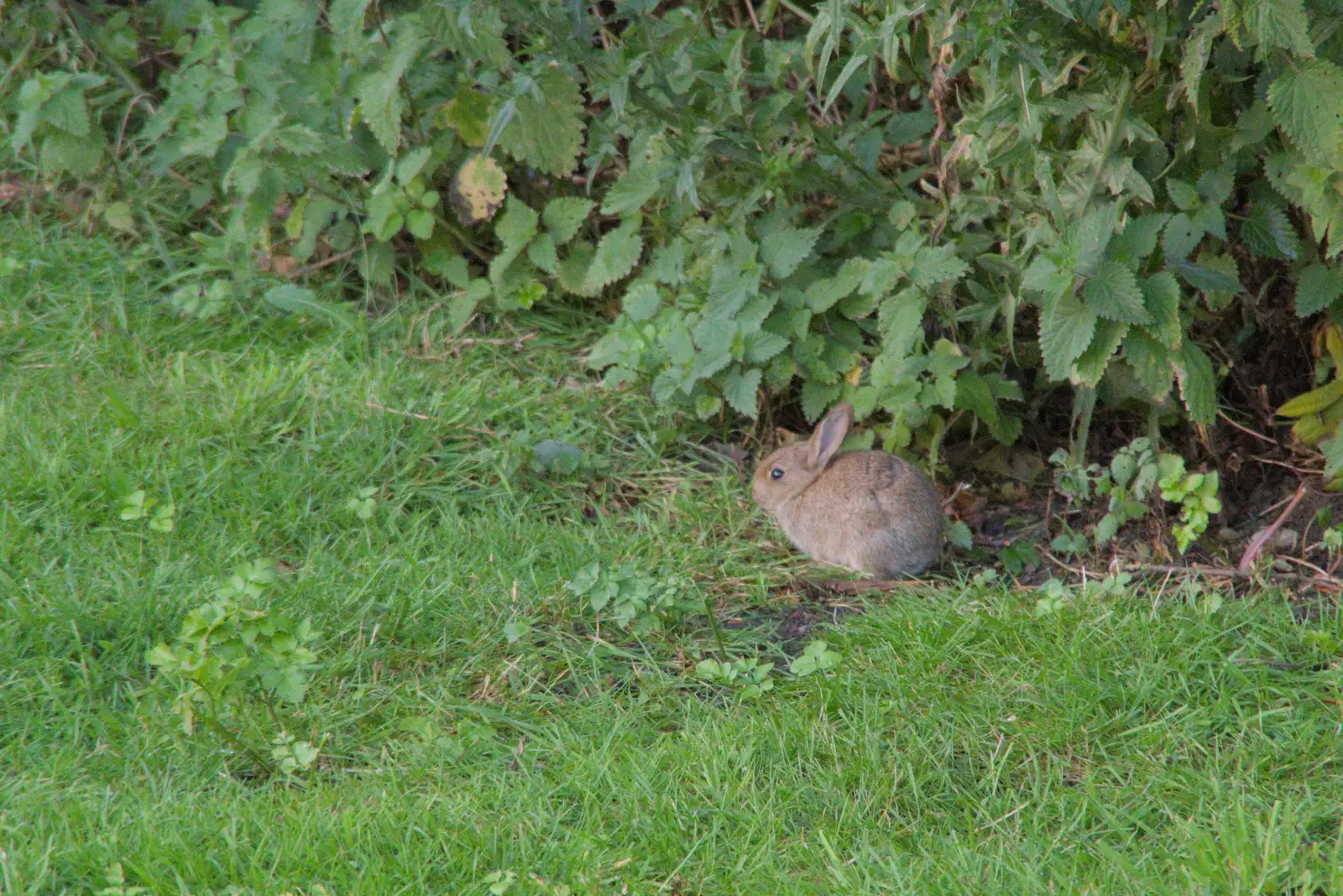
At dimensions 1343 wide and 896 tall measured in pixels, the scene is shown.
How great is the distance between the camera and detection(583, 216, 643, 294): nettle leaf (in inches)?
222

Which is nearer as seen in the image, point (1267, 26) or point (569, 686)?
point (1267, 26)

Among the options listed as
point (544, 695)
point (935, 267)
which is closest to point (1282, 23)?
point (935, 267)

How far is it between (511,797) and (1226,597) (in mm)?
2206

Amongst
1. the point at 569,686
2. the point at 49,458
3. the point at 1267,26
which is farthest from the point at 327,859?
the point at 1267,26

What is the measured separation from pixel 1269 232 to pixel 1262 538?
957 mm

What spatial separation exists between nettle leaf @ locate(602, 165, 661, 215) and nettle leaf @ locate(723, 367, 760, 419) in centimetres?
79

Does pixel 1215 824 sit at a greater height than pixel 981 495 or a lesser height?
greater

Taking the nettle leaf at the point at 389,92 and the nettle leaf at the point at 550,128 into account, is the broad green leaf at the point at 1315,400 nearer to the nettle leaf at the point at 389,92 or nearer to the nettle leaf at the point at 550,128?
the nettle leaf at the point at 550,128

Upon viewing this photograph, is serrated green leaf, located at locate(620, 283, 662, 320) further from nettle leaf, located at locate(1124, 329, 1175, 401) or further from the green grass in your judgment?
nettle leaf, located at locate(1124, 329, 1175, 401)

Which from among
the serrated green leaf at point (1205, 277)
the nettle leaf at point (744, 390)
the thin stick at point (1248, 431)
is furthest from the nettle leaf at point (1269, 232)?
the nettle leaf at point (744, 390)

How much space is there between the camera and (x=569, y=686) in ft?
13.1

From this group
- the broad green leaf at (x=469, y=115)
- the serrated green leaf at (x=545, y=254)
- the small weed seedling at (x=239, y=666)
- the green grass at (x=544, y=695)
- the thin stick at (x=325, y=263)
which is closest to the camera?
the green grass at (x=544, y=695)

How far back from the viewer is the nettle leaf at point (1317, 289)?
4336mm

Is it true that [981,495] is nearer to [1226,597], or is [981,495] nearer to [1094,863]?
[1226,597]
